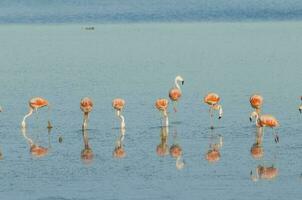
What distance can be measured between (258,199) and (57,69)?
1879 centimetres

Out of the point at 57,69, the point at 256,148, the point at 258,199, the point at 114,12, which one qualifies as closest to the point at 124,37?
the point at 57,69

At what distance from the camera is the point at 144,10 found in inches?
2721

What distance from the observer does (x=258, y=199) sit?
53.3 ft

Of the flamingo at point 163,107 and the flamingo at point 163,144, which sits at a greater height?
the flamingo at point 163,107

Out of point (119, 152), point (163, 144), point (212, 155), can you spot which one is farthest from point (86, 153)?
point (212, 155)

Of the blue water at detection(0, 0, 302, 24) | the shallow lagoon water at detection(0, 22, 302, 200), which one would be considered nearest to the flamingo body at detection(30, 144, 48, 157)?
the shallow lagoon water at detection(0, 22, 302, 200)

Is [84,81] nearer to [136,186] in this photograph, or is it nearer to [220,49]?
[220,49]

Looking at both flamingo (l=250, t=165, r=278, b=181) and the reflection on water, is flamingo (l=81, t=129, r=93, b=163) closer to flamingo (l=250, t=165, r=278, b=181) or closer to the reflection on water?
the reflection on water

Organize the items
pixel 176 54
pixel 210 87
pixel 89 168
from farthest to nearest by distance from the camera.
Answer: pixel 176 54 < pixel 210 87 < pixel 89 168

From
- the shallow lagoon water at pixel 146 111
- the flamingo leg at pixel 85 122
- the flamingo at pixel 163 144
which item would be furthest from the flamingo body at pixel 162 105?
the flamingo leg at pixel 85 122

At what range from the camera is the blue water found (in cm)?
6156

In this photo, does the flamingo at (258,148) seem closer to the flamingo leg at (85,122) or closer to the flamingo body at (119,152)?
the flamingo body at (119,152)

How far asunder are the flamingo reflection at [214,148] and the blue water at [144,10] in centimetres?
3811

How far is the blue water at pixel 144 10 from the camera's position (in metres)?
61.6
